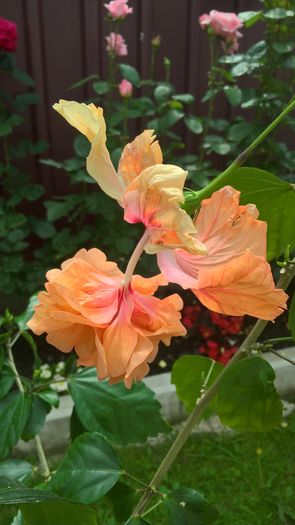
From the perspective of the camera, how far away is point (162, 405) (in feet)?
5.56

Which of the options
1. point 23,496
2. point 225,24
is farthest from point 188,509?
point 225,24

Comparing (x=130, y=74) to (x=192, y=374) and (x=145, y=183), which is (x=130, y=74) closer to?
(x=192, y=374)

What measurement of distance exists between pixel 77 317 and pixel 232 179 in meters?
0.19

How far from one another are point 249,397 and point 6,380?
41 cm

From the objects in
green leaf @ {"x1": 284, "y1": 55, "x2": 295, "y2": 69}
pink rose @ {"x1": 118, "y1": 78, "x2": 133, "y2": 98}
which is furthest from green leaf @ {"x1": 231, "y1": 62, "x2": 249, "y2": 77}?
pink rose @ {"x1": 118, "y1": 78, "x2": 133, "y2": 98}

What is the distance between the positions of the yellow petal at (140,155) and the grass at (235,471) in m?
1.25

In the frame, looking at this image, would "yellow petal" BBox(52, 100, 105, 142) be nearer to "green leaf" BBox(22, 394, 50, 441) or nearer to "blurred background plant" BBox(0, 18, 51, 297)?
"green leaf" BBox(22, 394, 50, 441)

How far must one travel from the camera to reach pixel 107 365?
330mm

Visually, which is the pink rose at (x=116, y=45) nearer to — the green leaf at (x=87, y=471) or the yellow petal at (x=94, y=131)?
the green leaf at (x=87, y=471)

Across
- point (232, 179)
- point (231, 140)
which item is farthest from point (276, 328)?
point (232, 179)

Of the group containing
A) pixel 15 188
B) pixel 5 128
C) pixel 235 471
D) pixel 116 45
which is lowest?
pixel 235 471

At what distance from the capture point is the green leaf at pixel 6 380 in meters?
0.81

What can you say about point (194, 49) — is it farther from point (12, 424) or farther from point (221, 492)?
point (12, 424)

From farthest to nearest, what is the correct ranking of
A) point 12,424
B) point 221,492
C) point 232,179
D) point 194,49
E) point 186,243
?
1. point 194,49
2. point 221,492
3. point 12,424
4. point 232,179
5. point 186,243
